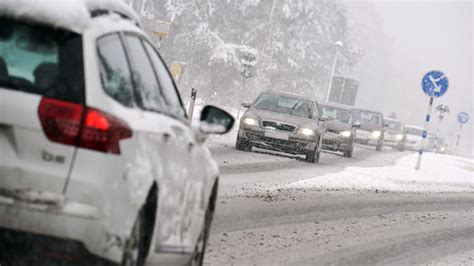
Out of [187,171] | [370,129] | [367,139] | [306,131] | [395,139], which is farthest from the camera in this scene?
[395,139]

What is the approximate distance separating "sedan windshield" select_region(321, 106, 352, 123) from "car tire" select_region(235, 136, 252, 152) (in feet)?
30.3

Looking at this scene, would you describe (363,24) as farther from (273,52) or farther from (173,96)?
(173,96)

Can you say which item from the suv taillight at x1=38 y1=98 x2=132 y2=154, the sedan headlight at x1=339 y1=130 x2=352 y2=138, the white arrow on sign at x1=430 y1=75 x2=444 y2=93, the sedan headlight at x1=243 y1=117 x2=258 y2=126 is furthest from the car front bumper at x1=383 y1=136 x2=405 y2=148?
the suv taillight at x1=38 y1=98 x2=132 y2=154

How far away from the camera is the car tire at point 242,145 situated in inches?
850

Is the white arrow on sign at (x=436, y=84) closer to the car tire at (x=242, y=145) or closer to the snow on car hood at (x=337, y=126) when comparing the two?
the snow on car hood at (x=337, y=126)

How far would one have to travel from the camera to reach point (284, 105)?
2278 cm

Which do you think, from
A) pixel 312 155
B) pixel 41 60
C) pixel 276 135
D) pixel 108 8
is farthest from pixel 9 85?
pixel 312 155

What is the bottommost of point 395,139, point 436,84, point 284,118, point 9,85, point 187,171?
point 395,139

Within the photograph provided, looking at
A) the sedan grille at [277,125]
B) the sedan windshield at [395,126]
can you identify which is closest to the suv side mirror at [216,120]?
the sedan grille at [277,125]

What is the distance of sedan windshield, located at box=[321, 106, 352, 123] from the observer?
3071 centimetres

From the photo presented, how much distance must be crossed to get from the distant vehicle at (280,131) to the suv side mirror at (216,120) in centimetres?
1530

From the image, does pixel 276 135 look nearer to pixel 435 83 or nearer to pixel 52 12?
pixel 435 83

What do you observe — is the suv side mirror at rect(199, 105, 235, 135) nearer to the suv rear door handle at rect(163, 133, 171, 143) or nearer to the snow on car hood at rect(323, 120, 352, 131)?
the suv rear door handle at rect(163, 133, 171, 143)

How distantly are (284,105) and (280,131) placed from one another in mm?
1625
